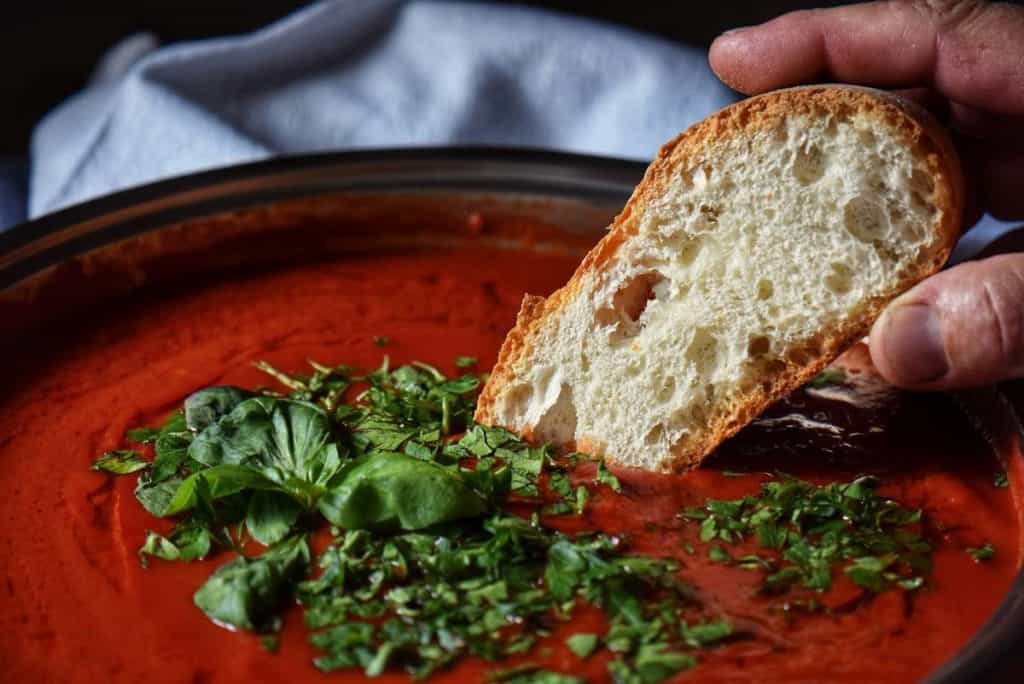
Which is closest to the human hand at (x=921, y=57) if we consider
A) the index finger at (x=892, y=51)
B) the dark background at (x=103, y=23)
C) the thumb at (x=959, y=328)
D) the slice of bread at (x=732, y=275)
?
the index finger at (x=892, y=51)

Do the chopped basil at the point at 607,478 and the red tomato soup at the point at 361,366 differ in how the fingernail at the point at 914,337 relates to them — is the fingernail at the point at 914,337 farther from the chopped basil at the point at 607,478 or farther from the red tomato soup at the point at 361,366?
the chopped basil at the point at 607,478

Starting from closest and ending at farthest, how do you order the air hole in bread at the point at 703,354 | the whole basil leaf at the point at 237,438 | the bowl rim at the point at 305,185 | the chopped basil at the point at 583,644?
the chopped basil at the point at 583,644 → the whole basil leaf at the point at 237,438 → the air hole in bread at the point at 703,354 → the bowl rim at the point at 305,185

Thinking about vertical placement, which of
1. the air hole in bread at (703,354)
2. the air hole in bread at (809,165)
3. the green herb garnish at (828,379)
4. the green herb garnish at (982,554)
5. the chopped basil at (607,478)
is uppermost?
the air hole in bread at (809,165)

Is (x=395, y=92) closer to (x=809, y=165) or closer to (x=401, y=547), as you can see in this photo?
(x=809, y=165)

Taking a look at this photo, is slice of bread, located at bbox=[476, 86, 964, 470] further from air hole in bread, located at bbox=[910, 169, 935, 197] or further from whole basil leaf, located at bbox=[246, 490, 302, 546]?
whole basil leaf, located at bbox=[246, 490, 302, 546]

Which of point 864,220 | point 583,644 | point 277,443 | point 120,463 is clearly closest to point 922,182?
point 864,220

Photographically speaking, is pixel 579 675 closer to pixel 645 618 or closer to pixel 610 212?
pixel 645 618
